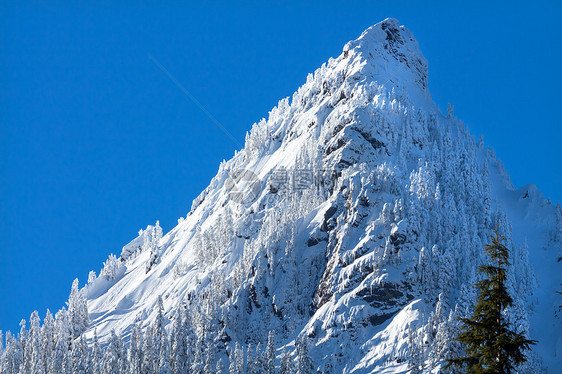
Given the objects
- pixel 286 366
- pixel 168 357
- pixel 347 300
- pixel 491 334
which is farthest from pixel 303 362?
pixel 491 334

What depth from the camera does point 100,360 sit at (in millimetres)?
151625

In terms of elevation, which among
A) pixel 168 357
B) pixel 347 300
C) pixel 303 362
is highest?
pixel 347 300

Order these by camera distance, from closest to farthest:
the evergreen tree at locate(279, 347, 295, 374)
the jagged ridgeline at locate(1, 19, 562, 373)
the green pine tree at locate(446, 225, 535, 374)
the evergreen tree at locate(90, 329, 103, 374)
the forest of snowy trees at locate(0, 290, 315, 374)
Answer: the green pine tree at locate(446, 225, 535, 374) → the evergreen tree at locate(279, 347, 295, 374) → the forest of snowy trees at locate(0, 290, 315, 374) → the jagged ridgeline at locate(1, 19, 562, 373) → the evergreen tree at locate(90, 329, 103, 374)

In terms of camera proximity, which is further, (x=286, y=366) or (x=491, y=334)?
(x=286, y=366)

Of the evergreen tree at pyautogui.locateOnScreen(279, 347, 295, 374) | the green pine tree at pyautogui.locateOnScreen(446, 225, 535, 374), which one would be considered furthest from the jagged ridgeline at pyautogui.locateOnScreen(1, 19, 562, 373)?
the green pine tree at pyautogui.locateOnScreen(446, 225, 535, 374)

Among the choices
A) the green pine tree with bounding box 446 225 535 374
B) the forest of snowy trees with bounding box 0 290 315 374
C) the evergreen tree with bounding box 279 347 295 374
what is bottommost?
the green pine tree with bounding box 446 225 535 374

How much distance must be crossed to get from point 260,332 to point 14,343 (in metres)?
71.4

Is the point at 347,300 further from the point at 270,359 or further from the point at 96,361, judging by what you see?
the point at 96,361

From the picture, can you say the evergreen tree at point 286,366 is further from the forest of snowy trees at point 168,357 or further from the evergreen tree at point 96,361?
the evergreen tree at point 96,361

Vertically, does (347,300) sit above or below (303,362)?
above

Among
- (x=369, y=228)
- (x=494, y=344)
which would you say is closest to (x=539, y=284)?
(x=369, y=228)

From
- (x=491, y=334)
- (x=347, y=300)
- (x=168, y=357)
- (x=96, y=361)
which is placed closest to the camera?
(x=491, y=334)

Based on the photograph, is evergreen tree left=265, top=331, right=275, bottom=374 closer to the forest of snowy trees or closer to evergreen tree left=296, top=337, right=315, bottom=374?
the forest of snowy trees

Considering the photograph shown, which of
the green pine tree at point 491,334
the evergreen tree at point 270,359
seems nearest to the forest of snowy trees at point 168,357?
the evergreen tree at point 270,359
